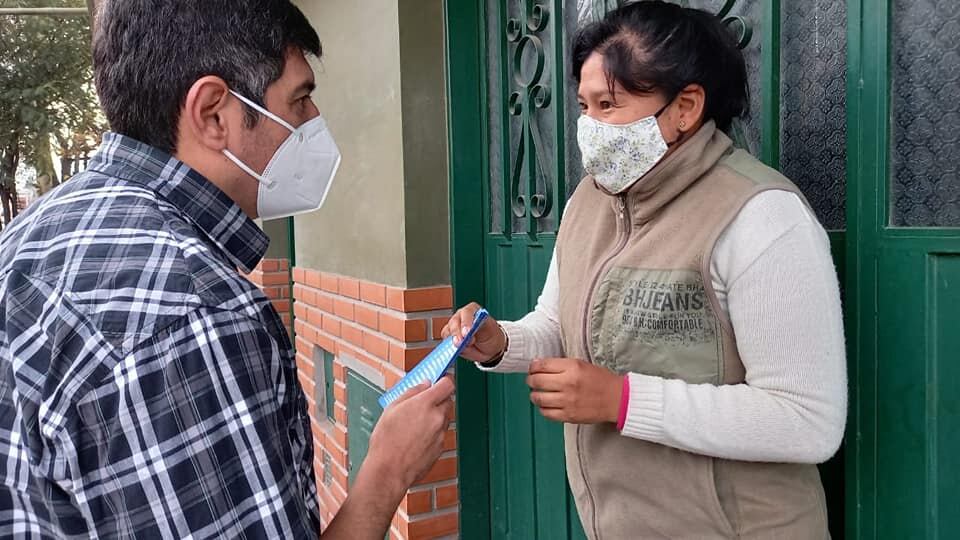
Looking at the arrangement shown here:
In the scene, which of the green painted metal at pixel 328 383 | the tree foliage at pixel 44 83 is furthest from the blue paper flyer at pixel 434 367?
the tree foliage at pixel 44 83

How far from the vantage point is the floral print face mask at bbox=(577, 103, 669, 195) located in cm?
139

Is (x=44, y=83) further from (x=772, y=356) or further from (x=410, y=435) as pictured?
(x=772, y=356)

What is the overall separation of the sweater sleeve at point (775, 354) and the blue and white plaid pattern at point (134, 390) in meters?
0.70

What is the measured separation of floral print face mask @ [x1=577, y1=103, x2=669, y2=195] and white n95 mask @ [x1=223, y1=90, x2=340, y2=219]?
0.55 m

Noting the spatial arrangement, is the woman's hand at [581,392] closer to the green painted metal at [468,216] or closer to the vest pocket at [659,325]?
the vest pocket at [659,325]

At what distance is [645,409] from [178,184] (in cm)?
88

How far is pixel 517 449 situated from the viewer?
103 inches

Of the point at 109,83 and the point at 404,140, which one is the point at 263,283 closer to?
the point at 404,140

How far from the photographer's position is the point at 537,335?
5.88 ft

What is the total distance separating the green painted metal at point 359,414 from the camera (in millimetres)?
3137

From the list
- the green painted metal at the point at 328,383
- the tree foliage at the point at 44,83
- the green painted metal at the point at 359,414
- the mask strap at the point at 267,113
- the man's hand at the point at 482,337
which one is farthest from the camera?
the tree foliage at the point at 44,83

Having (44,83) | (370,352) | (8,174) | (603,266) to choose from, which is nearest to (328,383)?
(370,352)

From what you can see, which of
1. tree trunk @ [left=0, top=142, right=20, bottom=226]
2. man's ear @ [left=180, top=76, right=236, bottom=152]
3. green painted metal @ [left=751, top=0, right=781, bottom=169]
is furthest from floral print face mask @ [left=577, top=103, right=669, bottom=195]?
tree trunk @ [left=0, top=142, right=20, bottom=226]

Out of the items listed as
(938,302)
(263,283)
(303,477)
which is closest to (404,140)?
(303,477)
